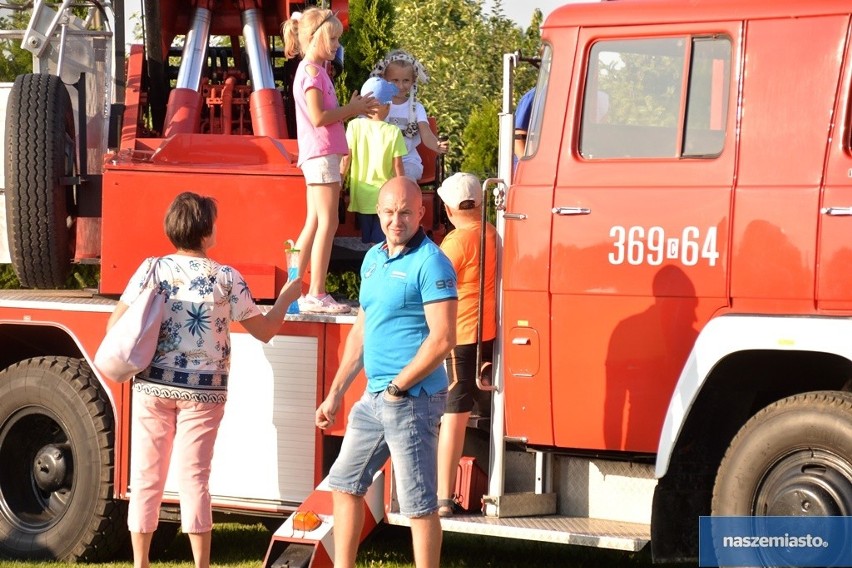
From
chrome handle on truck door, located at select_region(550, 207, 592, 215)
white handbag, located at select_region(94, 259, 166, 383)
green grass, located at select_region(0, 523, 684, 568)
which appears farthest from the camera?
green grass, located at select_region(0, 523, 684, 568)

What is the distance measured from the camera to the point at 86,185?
7254mm

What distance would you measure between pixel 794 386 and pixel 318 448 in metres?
2.19

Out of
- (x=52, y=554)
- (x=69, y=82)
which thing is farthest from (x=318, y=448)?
(x=69, y=82)

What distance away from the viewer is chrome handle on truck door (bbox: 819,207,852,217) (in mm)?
4980

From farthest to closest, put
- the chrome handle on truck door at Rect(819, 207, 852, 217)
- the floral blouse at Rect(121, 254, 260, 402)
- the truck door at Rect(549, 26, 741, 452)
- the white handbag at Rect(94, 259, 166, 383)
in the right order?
the floral blouse at Rect(121, 254, 260, 402)
the white handbag at Rect(94, 259, 166, 383)
the truck door at Rect(549, 26, 741, 452)
the chrome handle on truck door at Rect(819, 207, 852, 217)

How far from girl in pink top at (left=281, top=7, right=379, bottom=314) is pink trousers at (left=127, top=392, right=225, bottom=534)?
2.89ft

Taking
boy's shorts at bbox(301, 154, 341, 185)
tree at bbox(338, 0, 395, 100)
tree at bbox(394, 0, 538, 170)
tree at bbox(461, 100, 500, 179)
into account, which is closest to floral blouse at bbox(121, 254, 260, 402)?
boy's shorts at bbox(301, 154, 341, 185)

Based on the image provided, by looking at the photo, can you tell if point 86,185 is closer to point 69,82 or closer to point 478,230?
point 69,82

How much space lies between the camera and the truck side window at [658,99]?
17.5 ft

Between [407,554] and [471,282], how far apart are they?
2.06 metres

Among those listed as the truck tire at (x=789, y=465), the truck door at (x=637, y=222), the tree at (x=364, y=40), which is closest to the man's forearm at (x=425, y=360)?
the truck door at (x=637, y=222)

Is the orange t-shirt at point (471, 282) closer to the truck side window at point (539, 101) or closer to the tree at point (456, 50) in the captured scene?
the truck side window at point (539, 101)

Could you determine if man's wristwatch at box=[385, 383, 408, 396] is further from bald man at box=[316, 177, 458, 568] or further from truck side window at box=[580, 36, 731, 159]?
truck side window at box=[580, 36, 731, 159]

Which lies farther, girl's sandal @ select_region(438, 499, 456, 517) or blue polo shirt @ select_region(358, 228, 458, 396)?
girl's sandal @ select_region(438, 499, 456, 517)
